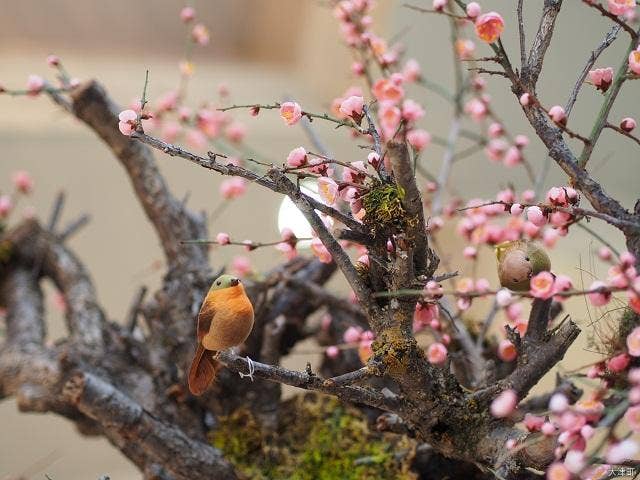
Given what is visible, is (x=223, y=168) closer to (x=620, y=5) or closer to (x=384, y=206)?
(x=384, y=206)

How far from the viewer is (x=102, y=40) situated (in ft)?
7.16

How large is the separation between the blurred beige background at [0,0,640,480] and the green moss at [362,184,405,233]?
953 mm

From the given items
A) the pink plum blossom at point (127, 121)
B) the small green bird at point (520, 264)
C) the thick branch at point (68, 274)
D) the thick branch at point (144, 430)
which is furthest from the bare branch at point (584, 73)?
the thick branch at point (68, 274)

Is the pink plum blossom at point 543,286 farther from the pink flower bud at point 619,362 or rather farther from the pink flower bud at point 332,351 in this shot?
the pink flower bud at point 332,351

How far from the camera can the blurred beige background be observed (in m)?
1.79

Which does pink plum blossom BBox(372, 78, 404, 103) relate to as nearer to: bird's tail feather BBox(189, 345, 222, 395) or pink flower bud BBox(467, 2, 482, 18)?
pink flower bud BBox(467, 2, 482, 18)

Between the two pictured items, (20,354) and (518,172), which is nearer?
(20,354)

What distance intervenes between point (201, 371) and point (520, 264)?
0.95ft

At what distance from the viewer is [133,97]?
196 cm

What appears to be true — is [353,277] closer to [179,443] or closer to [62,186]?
[179,443]

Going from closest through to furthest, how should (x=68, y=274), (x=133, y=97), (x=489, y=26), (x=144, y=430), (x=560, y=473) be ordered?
(x=560, y=473), (x=489, y=26), (x=144, y=430), (x=68, y=274), (x=133, y=97)

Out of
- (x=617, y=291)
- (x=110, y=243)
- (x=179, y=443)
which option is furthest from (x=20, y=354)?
(x=110, y=243)

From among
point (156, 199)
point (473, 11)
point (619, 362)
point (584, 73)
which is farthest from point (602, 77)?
point (156, 199)

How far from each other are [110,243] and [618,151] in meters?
1.45
